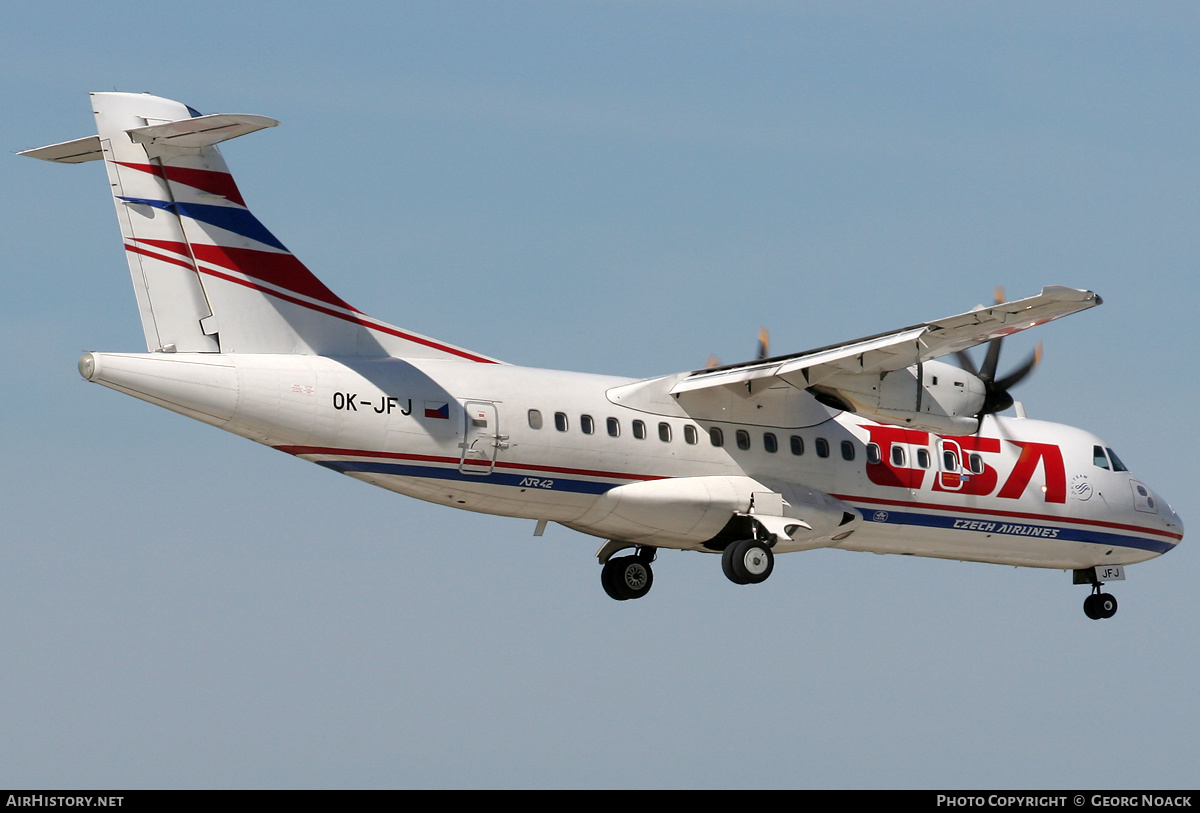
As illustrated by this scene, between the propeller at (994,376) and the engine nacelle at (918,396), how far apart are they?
6.1 inches

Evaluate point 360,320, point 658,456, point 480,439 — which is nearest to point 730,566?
point 658,456

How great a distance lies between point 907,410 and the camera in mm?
24953

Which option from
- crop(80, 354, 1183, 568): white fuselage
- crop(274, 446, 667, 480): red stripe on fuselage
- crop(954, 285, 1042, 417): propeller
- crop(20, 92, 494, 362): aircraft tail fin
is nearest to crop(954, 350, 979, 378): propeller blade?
crop(954, 285, 1042, 417): propeller

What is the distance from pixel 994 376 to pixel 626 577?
6.75 metres

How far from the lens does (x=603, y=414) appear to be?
2467 cm

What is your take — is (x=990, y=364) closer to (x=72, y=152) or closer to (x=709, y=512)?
(x=709, y=512)

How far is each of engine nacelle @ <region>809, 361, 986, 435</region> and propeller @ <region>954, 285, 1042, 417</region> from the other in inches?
6.1

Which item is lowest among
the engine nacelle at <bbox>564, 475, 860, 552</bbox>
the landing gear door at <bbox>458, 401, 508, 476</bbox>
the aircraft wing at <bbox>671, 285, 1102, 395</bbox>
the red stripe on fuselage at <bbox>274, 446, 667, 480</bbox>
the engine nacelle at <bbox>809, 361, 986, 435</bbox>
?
the engine nacelle at <bbox>564, 475, 860, 552</bbox>

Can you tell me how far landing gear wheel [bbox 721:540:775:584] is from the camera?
25125 mm

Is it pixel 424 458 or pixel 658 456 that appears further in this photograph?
pixel 658 456

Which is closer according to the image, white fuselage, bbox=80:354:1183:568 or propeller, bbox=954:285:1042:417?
white fuselage, bbox=80:354:1183:568

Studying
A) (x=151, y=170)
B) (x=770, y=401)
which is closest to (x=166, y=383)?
(x=151, y=170)

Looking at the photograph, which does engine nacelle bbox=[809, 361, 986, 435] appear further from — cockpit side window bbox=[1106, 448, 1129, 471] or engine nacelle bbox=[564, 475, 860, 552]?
cockpit side window bbox=[1106, 448, 1129, 471]

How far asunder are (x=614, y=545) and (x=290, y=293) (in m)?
7.26
